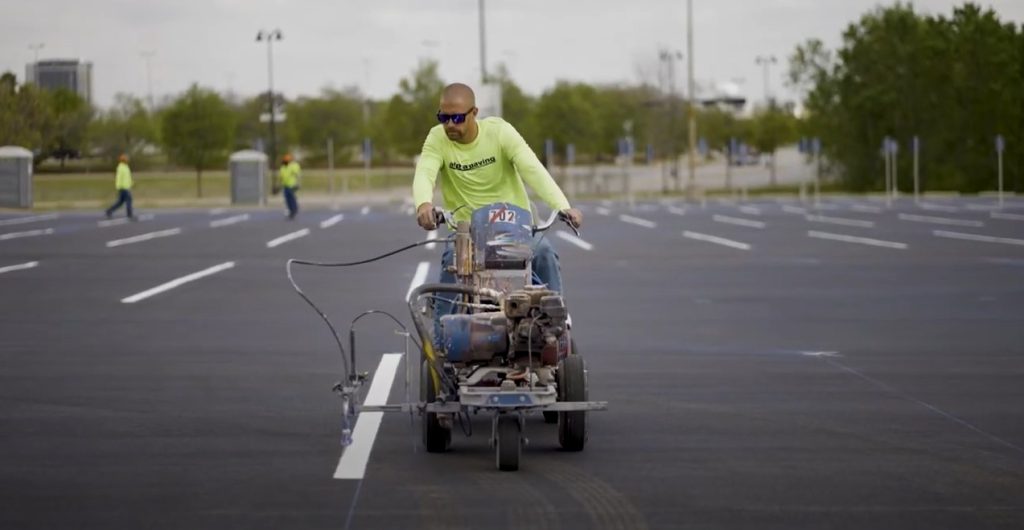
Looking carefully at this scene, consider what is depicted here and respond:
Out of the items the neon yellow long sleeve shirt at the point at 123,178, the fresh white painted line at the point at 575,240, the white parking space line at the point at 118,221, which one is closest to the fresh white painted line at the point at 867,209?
the fresh white painted line at the point at 575,240

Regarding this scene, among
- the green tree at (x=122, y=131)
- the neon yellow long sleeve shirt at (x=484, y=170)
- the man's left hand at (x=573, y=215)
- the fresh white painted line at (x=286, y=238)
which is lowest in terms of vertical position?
the fresh white painted line at (x=286, y=238)

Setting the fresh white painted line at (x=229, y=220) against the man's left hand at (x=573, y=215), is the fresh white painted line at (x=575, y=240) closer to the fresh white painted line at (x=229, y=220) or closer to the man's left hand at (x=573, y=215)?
the fresh white painted line at (x=229, y=220)

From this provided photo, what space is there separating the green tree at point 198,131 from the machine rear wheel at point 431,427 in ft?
242

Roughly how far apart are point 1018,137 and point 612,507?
7291 cm

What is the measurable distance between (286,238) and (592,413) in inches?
1104

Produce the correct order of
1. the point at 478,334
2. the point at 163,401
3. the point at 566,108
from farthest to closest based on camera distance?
1. the point at 566,108
2. the point at 163,401
3. the point at 478,334

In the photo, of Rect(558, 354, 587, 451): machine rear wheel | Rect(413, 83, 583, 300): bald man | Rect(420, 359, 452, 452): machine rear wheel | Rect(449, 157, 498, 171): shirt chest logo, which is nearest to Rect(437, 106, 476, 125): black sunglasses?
Rect(413, 83, 583, 300): bald man

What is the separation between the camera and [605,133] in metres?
118

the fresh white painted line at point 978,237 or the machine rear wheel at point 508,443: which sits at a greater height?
the fresh white painted line at point 978,237

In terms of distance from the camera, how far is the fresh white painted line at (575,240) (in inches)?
1303

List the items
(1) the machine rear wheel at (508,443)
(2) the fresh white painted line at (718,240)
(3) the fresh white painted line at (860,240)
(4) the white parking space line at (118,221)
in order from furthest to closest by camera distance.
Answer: (4) the white parking space line at (118,221), (2) the fresh white painted line at (718,240), (3) the fresh white painted line at (860,240), (1) the machine rear wheel at (508,443)

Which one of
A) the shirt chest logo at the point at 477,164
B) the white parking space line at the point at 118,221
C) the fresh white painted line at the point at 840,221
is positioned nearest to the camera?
the shirt chest logo at the point at 477,164

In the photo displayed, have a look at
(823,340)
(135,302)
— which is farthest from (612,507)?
(135,302)

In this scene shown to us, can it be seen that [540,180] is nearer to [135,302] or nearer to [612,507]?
[612,507]
